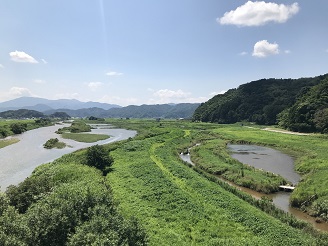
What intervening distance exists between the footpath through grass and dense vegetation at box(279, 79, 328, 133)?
72561 millimetres

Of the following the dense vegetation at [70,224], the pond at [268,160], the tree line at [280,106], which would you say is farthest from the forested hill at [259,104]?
the dense vegetation at [70,224]

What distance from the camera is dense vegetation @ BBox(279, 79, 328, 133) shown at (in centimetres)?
9725

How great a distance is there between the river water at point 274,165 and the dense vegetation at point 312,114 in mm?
31558

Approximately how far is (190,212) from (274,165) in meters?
34.0

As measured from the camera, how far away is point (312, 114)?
104 meters

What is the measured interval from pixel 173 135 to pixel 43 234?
260 ft

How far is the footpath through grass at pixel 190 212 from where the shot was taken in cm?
2498

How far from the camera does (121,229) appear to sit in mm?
19891

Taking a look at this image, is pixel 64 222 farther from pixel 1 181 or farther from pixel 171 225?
pixel 1 181

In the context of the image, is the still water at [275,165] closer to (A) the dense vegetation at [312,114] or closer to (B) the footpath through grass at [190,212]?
(B) the footpath through grass at [190,212]

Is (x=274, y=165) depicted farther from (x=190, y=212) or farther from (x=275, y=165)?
(x=190, y=212)

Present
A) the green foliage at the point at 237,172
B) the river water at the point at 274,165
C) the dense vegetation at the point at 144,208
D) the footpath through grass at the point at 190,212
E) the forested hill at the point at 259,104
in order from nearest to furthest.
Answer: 1. the dense vegetation at the point at 144,208
2. the footpath through grass at the point at 190,212
3. the river water at the point at 274,165
4. the green foliage at the point at 237,172
5. the forested hill at the point at 259,104

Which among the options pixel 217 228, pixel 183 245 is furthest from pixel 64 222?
pixel 217 228

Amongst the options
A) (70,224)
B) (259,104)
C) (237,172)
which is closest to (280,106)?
(259,104)
